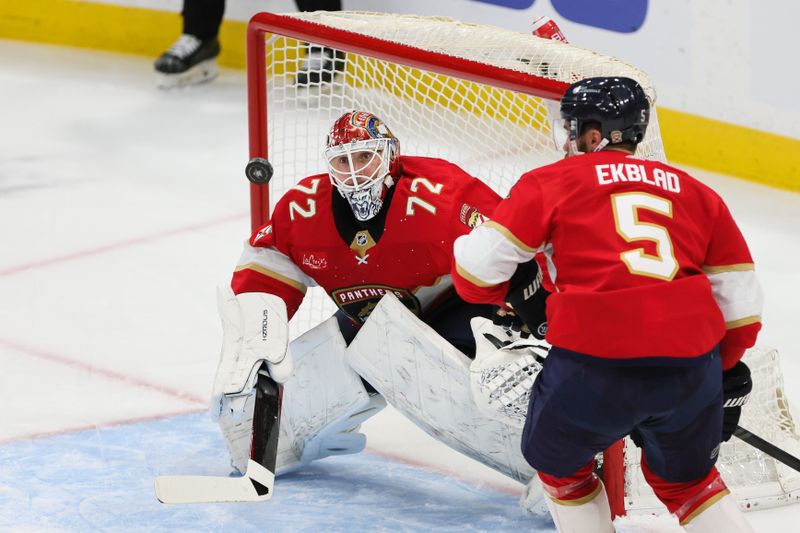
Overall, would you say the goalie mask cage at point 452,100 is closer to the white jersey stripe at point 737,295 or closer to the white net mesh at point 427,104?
the white net mesh at point 427,104

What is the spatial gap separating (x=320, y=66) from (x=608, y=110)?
163cm

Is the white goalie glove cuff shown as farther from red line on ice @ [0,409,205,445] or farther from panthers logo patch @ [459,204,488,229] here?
red line on ice @ [0,409,205,445]

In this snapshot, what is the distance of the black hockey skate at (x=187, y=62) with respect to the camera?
6.27 metres

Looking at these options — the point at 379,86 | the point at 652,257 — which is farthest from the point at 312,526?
the point at 379,86

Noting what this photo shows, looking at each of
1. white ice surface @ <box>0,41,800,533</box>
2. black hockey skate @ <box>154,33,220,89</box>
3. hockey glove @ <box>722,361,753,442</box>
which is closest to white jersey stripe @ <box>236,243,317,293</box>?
white ice surface @ <box>0,41,800,533</box>

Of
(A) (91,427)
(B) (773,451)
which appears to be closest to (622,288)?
(B) (773,451)

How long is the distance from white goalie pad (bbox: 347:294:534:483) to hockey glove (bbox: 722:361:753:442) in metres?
0.50

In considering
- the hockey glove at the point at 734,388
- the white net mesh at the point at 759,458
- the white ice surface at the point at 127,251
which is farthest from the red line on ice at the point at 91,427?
the hockey glove at the point at 734,388

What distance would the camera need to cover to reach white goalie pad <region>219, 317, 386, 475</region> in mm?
2934

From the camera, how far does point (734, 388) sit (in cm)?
237

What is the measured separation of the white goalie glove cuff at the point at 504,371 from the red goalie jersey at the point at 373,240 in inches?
8.3

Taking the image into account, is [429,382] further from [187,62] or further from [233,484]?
[187,62]

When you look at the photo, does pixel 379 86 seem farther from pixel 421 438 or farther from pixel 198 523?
pixel 198 523

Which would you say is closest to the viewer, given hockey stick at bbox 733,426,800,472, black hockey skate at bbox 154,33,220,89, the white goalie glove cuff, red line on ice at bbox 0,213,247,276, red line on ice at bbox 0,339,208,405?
the white goalie glove cuff
